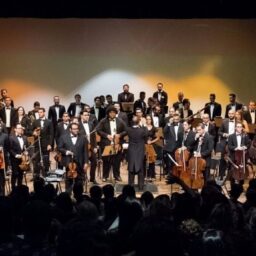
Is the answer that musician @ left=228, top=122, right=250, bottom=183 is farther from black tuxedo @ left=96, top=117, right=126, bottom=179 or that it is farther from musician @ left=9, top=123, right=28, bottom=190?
musician @ left=9, top=123, right=28, bottom=190

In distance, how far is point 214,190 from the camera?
8.52 m

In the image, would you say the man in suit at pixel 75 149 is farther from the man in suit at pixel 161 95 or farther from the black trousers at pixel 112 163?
the man in suit at pixel 161 95

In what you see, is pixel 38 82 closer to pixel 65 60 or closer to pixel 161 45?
pixel 65 60

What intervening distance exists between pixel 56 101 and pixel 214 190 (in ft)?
39.3

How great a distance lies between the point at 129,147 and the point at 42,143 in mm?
2370

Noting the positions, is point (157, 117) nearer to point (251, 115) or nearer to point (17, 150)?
point (251, 115)

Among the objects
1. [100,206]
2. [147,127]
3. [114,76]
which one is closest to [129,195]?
[100,206]

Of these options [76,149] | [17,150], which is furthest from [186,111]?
[17,150]

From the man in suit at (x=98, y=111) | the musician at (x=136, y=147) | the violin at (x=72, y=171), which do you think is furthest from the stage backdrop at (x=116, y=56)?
the violin at (x=72, y=171)

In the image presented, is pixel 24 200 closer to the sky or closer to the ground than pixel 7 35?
closer to the ground

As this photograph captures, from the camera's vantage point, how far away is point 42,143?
15.8 meters

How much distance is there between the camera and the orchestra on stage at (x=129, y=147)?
14.0m

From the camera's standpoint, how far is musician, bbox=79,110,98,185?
15312 mm
